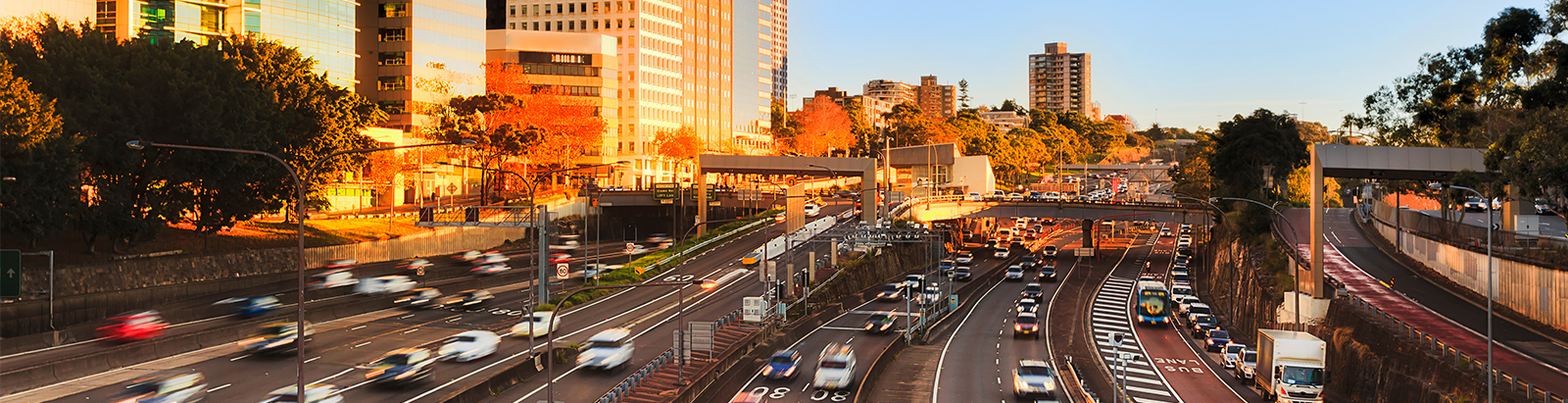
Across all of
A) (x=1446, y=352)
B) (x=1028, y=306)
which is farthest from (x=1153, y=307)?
(x=1446, y=352)

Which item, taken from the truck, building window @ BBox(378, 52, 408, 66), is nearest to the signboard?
the truck

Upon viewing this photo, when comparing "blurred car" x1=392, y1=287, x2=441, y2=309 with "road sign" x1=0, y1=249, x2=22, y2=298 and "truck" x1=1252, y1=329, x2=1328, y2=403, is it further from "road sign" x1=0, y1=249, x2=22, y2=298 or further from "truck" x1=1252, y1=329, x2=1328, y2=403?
"truck" x1=1252, y1=329, x2=1328, y2=403

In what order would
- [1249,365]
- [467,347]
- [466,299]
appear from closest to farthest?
[467,347] < [1249,365] < [466,299]

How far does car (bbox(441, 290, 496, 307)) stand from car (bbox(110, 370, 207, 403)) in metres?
25.6

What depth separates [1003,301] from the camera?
8581cm

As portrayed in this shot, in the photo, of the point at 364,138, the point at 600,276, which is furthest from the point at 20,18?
the point at 600,276

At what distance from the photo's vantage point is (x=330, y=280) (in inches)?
2731

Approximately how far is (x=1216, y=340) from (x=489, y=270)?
2072 inches

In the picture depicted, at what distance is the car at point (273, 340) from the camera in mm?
46344

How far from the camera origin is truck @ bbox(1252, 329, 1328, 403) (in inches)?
1592

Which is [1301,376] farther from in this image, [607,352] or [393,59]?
[393,59]

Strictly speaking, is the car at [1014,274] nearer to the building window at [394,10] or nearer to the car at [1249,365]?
the car at [1249,365]

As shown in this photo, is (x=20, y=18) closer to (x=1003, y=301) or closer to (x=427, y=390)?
(x=427, y=390)

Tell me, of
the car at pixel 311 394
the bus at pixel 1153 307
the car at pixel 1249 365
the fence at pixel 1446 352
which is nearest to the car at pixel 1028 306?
the bus at pixel 1153 307
